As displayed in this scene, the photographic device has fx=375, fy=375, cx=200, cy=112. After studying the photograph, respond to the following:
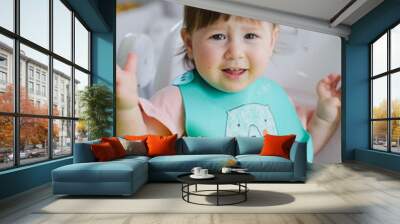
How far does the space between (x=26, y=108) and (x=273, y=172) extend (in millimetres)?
3883

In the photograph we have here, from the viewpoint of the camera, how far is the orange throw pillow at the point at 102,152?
5.68 m

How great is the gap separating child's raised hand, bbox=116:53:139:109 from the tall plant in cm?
67

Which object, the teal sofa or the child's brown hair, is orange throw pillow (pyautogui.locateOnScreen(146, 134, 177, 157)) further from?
the child's brown hair

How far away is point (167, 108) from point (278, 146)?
11.3 feet

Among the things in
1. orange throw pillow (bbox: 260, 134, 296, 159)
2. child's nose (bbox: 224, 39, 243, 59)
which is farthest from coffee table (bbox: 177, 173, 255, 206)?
child's nose (bbox: 224, 39, 243, 59)

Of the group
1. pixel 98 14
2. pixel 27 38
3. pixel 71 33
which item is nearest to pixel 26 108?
pixel 27 38

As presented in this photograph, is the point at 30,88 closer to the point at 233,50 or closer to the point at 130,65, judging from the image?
the point at 130,65

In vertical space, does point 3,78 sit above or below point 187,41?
below

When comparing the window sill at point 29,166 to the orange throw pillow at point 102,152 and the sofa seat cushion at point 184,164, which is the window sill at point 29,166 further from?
the sofa seat cushion at point 184,164

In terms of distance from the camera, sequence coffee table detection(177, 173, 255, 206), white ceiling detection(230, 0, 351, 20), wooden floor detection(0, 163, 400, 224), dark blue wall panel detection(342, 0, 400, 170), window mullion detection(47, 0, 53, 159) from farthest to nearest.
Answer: dark blue wall panel detection(342, 0, 400, 170) → white ceiling detection(230, 0, 351, 20) → window mullion detection(47, 0, 53, 159) → coffee table detection(177, 173, 255, 206) → wooden floor detection(0, 163, 400, 224)

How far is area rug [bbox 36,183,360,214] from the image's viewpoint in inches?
165

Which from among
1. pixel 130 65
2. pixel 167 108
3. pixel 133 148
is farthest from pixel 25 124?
pixel 167 108

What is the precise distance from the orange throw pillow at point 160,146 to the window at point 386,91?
4.81m

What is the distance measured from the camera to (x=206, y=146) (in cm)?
695
